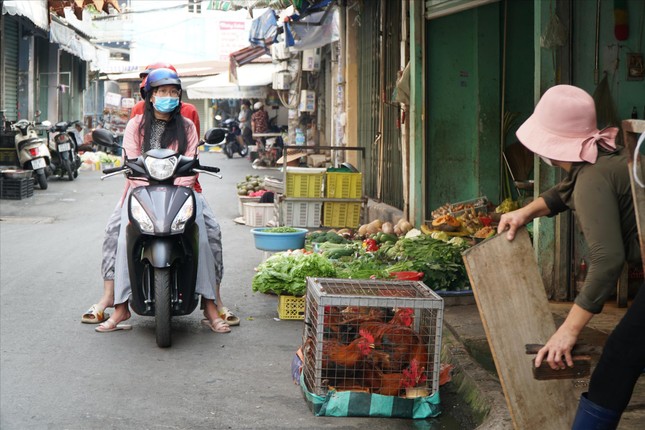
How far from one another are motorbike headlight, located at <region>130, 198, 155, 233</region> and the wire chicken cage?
155cm

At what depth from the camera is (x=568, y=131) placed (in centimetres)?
338

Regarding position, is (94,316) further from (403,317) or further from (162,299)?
(403,317)

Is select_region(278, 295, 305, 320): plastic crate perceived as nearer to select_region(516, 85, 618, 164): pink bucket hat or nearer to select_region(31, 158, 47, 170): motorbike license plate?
select_region(516, 85, 618, 164): pink bucket hat

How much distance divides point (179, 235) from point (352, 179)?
5198 millimetres

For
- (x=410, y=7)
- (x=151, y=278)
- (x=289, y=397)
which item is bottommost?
(x=289, y=397)

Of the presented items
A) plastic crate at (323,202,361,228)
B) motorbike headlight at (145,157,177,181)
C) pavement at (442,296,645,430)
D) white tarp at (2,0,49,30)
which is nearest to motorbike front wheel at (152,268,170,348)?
motorbike headlight at (145,157,177,181)

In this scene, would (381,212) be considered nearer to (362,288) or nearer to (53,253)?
(53,253)

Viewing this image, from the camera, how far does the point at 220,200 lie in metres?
17.6

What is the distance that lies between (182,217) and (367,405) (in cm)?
207

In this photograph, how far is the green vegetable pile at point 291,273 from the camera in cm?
700

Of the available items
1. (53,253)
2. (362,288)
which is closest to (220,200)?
(53,253)

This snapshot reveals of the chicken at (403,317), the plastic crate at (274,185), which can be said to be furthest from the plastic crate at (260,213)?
the chicken at (403,317)

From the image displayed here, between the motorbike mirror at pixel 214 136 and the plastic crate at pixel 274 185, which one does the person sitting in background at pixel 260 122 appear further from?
the motorbike mirror at pixel 214 136

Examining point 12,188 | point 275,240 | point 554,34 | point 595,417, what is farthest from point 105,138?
point 12,188
